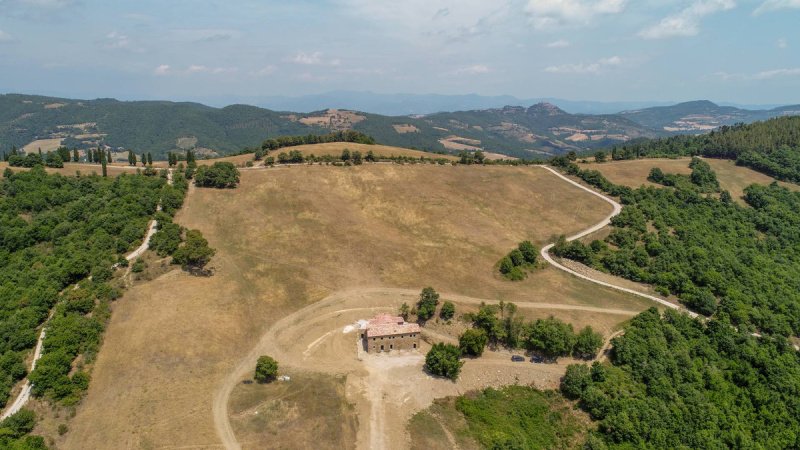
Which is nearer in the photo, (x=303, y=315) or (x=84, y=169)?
(x=303, y=315)

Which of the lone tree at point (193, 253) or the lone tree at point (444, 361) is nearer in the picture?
the lone tree at point (444, 361)

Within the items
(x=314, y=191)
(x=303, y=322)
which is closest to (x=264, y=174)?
(x=314, y=191)

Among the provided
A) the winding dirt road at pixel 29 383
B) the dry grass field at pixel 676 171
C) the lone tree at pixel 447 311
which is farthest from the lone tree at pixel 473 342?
the dry grass field at pixel 676 171

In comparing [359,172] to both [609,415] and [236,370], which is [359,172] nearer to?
[236,370]

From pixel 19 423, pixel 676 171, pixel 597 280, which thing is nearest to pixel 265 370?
pixel 19 423

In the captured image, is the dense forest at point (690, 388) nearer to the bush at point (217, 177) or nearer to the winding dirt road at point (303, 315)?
the winding dirt road at point (303, 315)

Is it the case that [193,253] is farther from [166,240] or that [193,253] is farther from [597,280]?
[597,280]
